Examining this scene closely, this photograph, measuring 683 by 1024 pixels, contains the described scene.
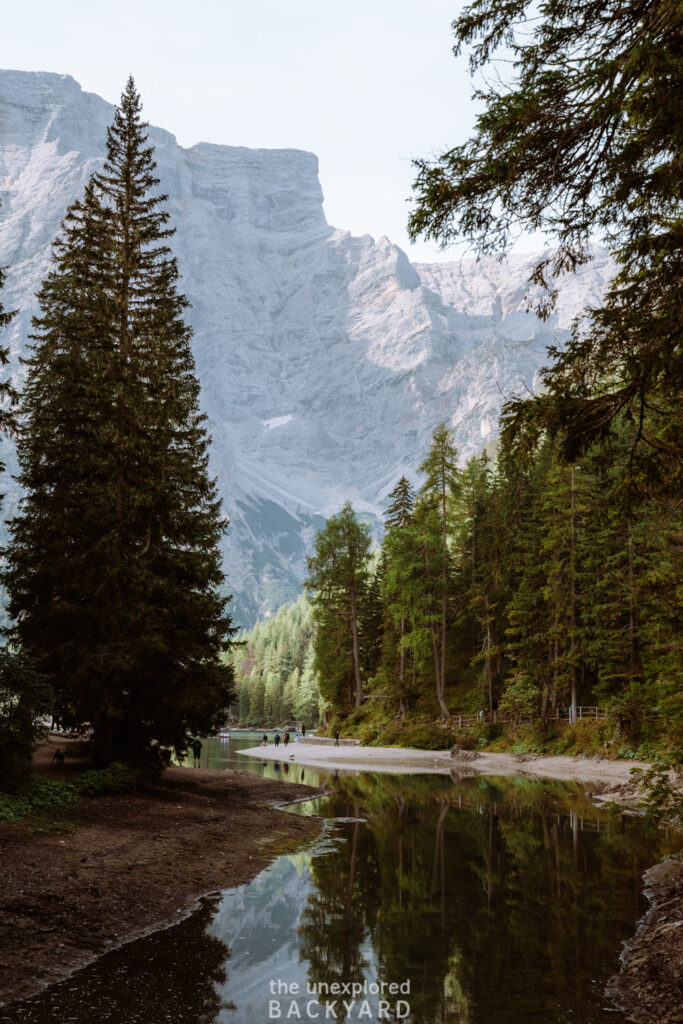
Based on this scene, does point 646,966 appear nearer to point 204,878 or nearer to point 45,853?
point 204,878

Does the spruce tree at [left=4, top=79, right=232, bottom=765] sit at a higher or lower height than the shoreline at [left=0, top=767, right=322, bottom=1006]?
higher

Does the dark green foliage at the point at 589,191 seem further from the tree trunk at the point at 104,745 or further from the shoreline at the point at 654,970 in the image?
the tree trunk at the point at 104,745

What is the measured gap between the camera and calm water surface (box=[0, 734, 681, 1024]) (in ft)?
24.8

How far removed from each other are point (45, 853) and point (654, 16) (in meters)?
13.6

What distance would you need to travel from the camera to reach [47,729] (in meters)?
16.1

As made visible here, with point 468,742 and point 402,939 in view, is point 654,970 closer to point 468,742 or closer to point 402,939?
point 402,939

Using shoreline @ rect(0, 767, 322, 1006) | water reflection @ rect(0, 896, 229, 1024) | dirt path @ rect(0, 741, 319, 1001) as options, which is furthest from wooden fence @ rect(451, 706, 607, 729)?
water reflection @ rect(0, 896, 229, 1024)

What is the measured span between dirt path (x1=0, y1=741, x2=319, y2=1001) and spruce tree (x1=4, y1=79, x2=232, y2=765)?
9.01 ft

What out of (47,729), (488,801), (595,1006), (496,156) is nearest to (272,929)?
(595,1006)

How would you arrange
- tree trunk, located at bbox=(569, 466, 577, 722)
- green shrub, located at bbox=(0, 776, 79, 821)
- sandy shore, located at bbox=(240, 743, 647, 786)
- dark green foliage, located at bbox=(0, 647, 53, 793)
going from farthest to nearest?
tree trunk, located at bbox=(569, 466, 577, 722) < sandy shore, located at bbox=(240, 743, 647, 786) < dark green foliage, located at bbox=(0, 647, 53, 793) < green shrub, located at bbox=(0, 776, 79, 821)

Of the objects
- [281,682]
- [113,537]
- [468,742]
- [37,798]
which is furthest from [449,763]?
[281,682]

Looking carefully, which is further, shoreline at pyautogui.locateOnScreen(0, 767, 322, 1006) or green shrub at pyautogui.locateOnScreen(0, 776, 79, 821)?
green shrub at pyautogui.locateOnScreen(0, 776, 79, 821)

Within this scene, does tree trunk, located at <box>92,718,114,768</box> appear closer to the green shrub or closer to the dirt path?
the dirt path

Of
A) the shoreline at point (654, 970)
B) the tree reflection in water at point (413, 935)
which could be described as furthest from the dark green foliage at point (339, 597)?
the shoreline at point (654, 970)
